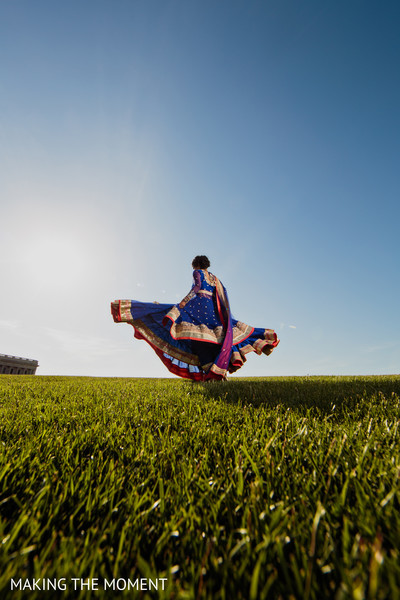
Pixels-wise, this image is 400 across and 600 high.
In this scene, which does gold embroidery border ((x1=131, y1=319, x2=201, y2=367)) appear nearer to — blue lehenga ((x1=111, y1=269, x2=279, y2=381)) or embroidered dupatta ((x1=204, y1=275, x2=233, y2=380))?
blue lehenga ((x1=111, y1=269, x2=279, y2=381))

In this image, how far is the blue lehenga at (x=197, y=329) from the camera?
684cm

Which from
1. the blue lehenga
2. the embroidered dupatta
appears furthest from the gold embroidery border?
the embroidered dupatta

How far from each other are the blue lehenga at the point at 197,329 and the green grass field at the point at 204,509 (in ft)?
15.0

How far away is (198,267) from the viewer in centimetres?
753

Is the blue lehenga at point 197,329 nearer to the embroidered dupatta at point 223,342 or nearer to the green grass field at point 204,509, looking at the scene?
the embroidered dupatta at point 223,342

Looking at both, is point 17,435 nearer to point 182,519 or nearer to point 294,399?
point 182,519

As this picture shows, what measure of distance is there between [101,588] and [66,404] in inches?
104

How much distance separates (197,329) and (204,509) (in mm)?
5597

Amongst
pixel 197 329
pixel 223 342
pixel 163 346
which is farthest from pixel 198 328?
pixel 163 346

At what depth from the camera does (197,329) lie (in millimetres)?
6648

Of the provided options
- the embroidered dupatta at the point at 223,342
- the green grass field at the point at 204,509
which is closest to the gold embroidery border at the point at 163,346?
the embroidered dupatta at the point at 223,342

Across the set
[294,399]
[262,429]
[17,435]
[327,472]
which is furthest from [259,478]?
[294,399]

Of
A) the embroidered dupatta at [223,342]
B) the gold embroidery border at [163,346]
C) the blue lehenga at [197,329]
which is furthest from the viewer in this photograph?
the gold embroidery border at [163,346]

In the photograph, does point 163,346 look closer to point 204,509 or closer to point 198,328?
point 198,328
